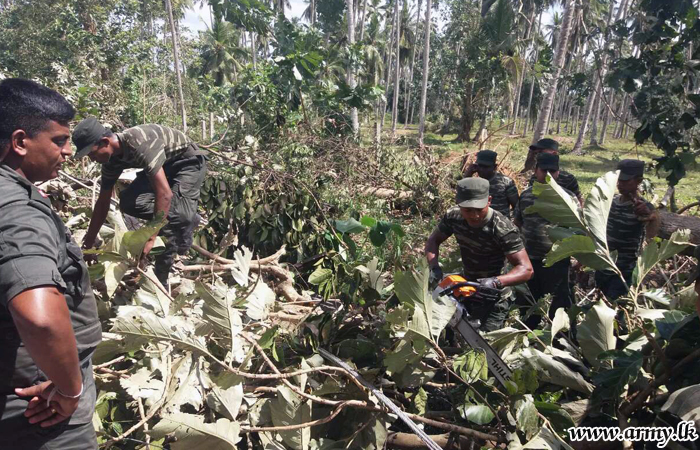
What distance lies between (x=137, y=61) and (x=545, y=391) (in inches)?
682

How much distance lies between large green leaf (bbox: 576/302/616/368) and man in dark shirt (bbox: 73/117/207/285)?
91.1 inches

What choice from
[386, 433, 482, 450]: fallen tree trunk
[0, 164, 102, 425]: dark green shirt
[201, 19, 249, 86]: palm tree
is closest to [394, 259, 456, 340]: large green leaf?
[386, 433, 482, 450]: fallen tree trunk

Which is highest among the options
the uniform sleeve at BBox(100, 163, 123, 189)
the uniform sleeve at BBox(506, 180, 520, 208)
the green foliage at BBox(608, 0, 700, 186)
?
the green foliage at BBox(608, 0, 700, 186)

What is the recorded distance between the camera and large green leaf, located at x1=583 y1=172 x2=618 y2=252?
6.98 feet

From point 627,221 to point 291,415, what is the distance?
3047mm

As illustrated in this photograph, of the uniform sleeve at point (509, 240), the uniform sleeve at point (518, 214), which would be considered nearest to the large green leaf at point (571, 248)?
the uniform sleeve at point (509, 240)

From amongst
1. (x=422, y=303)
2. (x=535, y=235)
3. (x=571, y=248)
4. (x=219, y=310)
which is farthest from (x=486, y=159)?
(x=219, y=310)

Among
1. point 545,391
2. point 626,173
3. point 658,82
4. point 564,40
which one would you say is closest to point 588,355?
point 545,391

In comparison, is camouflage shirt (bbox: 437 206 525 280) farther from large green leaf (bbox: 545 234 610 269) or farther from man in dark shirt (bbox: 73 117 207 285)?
man in dark shirt (bbox: 73 117 207 285)

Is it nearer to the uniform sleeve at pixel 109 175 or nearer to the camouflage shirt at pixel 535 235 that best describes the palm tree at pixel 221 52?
the uniform sleeve at pixel 109 175

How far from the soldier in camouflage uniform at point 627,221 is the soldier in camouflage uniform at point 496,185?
984 millimetres

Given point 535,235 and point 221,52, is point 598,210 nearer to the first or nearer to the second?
point 535,235

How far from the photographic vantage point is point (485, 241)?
2.80 metres

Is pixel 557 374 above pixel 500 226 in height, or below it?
below
